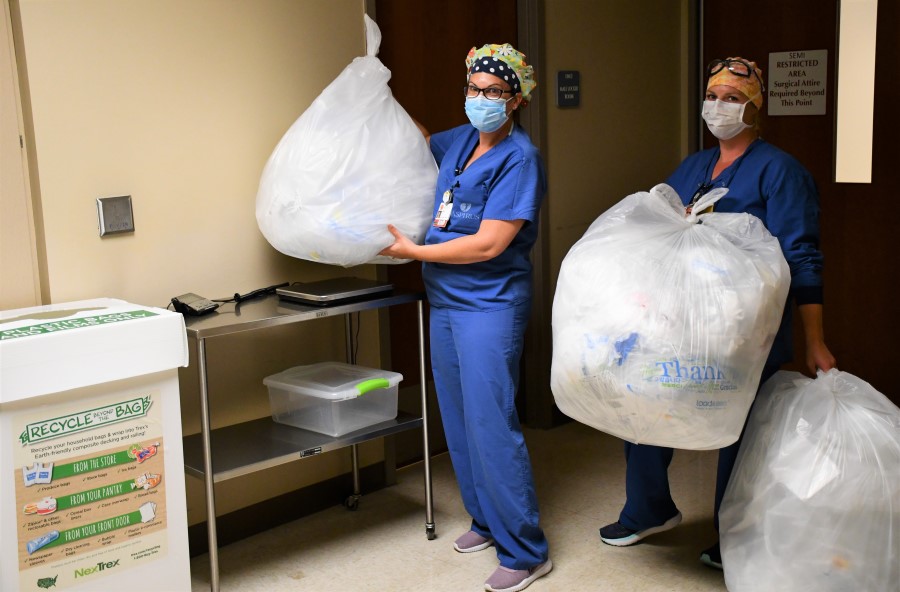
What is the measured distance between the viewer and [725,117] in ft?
8.45

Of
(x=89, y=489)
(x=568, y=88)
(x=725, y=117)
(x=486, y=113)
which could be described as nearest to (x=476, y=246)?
(x=486, y=113)

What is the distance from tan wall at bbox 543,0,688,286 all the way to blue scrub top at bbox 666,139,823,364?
4.59ft

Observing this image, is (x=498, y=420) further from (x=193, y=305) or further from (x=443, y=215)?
(x=193, y=305)

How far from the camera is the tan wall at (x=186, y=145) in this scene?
2488 mm

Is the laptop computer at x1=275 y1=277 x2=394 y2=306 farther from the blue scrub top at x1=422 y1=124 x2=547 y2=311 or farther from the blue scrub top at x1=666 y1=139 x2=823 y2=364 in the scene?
the blue scrub top at x1=666 y1=139 x2=823 y2=364

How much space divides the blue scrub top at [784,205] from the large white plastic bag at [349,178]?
0.84m

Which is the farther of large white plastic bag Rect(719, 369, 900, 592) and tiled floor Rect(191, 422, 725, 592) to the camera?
tiled floor Rect(191, 422, 725, 592)

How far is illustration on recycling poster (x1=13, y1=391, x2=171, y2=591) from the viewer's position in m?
2.12

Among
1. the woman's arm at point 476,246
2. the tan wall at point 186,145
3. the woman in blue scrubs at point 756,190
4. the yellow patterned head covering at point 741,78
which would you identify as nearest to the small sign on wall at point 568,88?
the tan wall at point 186,145

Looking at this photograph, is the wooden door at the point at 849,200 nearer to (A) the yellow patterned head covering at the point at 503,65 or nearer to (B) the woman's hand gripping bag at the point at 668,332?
(B) the woman's hand gripping bag at the point at 668,332

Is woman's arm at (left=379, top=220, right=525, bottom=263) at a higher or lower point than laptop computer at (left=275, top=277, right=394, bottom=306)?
higher

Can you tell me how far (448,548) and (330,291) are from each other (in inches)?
35.1

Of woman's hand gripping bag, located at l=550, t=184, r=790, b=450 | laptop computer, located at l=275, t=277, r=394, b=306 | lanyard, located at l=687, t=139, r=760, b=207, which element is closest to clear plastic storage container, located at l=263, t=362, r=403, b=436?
laptop computer, located at l=275, t=277, r=394, b=306

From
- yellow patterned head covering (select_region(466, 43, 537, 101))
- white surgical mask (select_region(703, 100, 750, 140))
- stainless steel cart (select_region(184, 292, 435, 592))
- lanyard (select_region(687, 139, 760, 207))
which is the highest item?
yellow patterned head covering (select_region(466, 43, 537, 101))
